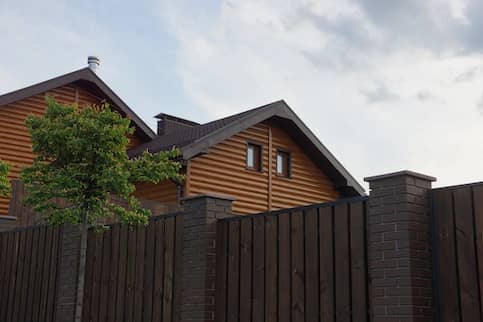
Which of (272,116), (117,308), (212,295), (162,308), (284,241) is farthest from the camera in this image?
(272,116)

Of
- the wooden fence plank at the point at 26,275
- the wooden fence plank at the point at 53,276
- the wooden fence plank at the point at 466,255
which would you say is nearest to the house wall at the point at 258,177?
the wooden fence plank at the point at 26,275

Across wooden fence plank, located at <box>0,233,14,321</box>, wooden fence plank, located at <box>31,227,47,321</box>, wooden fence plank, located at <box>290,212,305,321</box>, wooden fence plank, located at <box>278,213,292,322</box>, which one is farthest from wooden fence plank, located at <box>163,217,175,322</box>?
wooden fence plank, located at <box>0,233,14,321</box>

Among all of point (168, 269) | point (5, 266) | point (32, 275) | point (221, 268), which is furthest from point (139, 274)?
point (5, 266)

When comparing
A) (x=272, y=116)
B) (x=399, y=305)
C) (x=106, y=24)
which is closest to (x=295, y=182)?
(x=272, y=116)

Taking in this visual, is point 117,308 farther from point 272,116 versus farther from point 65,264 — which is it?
point 272,116

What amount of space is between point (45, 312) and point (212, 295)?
12.4 ft

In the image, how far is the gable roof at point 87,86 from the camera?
1972 cm

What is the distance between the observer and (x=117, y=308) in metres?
9.42

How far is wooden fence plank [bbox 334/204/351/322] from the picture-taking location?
6660 millimetres

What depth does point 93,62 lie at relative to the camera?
77.8 feet

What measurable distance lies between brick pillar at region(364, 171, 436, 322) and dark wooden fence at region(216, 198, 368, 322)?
0.22 m

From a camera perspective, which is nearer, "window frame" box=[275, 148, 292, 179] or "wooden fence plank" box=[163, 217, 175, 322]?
"wooden fence plank" box=[163, 217, 175, 322]

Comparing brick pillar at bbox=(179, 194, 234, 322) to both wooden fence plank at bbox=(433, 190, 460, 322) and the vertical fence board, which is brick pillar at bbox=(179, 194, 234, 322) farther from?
wooden fence plank at bbox=(433, 190, 460, 322)

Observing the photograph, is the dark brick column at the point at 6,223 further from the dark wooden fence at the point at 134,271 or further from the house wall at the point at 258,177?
the house wall at the point at 258,177
